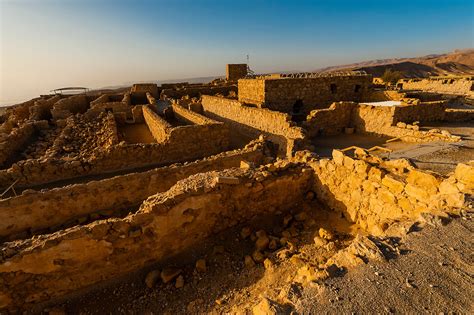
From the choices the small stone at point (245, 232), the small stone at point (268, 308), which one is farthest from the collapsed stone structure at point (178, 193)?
the small stone at point (268, 308)

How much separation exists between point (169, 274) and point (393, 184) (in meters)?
4.30

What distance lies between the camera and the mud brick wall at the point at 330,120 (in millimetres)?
11650

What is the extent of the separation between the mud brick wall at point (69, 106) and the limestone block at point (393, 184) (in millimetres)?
21712

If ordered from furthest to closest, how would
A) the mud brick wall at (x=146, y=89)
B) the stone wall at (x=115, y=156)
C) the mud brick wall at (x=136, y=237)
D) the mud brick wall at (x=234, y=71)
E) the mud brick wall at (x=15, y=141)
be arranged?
the mud brick wall at (x=234, y=71), the mud brick wall at (x=146, y=89), the mud brick wall at (x=15, y=141), the stone wall at (x=115, y=156), the mud brick wall at (x=136, y=237)

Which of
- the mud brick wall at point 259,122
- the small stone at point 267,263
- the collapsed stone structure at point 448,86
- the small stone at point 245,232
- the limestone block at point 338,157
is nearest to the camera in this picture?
the small stone at point 267,263

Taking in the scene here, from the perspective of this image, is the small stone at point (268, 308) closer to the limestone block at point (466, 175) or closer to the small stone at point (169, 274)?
the small stone at point (169, 274)

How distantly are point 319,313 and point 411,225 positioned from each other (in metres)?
1.91

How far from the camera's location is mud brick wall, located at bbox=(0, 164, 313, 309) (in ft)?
13.7

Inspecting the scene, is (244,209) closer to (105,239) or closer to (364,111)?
(105,239)

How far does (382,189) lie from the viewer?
4703mm

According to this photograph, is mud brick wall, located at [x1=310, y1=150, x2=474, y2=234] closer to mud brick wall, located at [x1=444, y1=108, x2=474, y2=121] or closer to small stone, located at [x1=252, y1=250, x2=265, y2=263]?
small stone, located at [x1=252, y1=250, x2=265, y2=263]

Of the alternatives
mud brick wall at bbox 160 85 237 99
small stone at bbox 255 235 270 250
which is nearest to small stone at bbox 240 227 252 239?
small stone at bbox 255 235 270 250

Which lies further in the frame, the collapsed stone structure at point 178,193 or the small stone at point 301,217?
the small stone at point 301,217

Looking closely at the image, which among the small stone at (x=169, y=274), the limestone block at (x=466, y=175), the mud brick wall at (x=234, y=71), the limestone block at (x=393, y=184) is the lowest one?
the small stone at (x=169, y=274)
